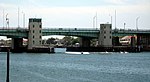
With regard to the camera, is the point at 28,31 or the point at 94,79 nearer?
the point at 94,79

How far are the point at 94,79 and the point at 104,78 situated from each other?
10.3 feet

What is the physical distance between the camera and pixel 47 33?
196500 millimetres

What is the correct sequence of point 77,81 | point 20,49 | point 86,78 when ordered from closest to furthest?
point 77,81 < point 86,78 < point 20,49

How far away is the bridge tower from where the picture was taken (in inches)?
7485

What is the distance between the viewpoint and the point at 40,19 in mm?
192375

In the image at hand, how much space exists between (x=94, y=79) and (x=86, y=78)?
6.47ft

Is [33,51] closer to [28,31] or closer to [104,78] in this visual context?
[28,31]

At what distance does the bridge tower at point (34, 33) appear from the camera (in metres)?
190

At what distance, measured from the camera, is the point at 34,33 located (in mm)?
Answer: 190500

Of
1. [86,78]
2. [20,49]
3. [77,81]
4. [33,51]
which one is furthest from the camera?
[20,49]

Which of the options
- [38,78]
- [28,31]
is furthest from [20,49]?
[38,78]

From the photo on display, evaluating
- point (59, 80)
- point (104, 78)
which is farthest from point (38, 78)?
point (104, 78)

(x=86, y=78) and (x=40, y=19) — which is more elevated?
(x=40, y=19)

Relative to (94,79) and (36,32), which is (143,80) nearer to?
(94,79)
